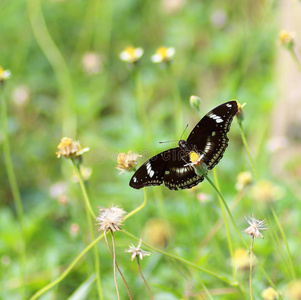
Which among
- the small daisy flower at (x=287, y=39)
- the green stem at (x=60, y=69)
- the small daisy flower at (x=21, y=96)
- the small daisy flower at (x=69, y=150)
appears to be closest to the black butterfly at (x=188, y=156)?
the small daisy flower at (x=69, y=150)

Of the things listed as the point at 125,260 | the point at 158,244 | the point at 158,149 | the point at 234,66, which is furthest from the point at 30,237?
the point at 234,66

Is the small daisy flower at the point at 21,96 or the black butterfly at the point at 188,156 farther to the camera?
the small daisy flower at the point at 21,96

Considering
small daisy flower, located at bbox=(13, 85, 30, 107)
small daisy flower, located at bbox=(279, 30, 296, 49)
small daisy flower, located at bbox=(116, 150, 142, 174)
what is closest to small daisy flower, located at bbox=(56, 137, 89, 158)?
small daisy flower, located at bbox=(116, 150, 142, 174)

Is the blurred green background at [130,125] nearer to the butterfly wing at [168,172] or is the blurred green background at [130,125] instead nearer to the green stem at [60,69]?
the green stem at [60,69]

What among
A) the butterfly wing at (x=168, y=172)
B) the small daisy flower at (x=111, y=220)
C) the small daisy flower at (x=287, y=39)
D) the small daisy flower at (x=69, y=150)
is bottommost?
the small daisy flower at (x=111, y=220)

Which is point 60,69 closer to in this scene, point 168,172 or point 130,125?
point 130,125

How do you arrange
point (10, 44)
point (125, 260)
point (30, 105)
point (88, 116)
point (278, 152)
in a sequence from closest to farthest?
1. point (125, 260)
2. point (278, 152)
3. point (88, 116)
4. point (30, 105)
5. point (10, 44)

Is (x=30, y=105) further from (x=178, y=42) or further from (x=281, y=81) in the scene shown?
(x=281, y=81)
